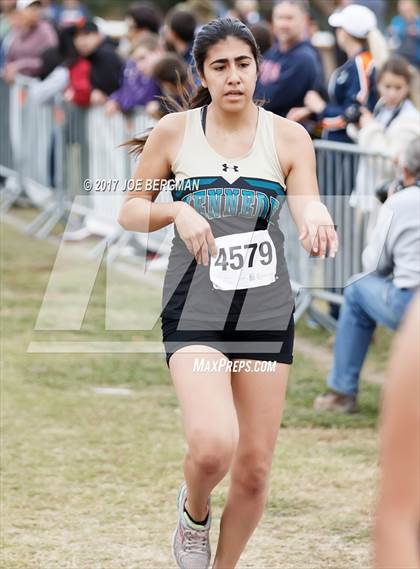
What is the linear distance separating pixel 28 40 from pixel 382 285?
879cm

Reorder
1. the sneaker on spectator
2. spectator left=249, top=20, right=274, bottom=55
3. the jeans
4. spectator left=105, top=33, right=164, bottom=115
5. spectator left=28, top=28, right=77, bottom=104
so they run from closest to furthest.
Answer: the jeans
the sneaker on spectator
spectator left=249, top=20, right=274, bottom=55
spectator left=105, top=33, right=164, bottom=115
spectator left=28, top=28, right=77, bottom=104

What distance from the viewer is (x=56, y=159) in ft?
41.2

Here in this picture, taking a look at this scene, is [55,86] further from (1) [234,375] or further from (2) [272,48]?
(1) [234,375]

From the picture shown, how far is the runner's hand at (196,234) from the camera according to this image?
3.94 metres

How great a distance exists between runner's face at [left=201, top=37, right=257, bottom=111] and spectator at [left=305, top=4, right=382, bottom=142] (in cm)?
443

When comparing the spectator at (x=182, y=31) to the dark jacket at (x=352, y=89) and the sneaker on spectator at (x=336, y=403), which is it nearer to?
the dark jacket at (x=352, y=89)

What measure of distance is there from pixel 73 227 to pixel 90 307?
2962 millimetres

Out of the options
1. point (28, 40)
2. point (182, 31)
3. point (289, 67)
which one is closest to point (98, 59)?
point (182, 31)

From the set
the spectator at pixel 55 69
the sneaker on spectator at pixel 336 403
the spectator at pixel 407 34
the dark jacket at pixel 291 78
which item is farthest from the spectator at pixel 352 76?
the spectator at pixel 407 34

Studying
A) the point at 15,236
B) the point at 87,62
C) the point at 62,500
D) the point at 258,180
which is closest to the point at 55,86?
the point at 87,62

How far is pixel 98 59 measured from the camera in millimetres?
12016

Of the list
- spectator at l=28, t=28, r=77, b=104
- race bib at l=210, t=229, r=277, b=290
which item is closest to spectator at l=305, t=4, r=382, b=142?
spectator at l=28, t=28, r=77, b=104

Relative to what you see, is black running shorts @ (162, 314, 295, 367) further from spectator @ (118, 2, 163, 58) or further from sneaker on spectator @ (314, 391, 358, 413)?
spectator @ (118, 2, 163, 58)

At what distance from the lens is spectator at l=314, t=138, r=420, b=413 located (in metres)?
6.42
